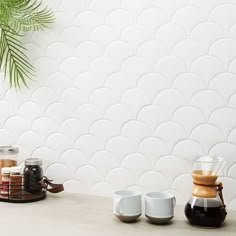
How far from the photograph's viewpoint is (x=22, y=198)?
5.48ft

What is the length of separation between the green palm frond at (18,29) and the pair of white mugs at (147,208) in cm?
71

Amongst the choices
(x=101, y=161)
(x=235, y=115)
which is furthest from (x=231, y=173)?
(x=101, y=161)

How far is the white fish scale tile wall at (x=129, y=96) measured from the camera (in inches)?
→ 62.2

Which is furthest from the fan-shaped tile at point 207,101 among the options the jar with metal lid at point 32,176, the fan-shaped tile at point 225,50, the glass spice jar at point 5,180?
the glass spice jar at point 5,180

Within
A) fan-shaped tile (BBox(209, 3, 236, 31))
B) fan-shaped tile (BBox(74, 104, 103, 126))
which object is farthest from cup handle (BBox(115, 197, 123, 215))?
fan-shaped tile (BBox(209, 3, 236, 31))

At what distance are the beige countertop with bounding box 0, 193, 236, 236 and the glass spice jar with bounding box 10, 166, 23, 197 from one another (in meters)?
0.05

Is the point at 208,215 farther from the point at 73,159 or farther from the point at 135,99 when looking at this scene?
the point at 73,159

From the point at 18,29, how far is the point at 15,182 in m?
0.61

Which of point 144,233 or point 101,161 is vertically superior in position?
point 101,161

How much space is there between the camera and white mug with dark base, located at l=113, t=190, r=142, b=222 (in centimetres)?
141

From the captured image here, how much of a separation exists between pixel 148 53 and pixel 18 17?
0.55 metres

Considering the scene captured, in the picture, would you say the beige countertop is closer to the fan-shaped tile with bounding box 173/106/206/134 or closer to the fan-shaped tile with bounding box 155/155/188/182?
the fan-shaped tile with bounding box 155/155/188/182

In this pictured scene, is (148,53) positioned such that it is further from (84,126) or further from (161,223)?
(161,223)

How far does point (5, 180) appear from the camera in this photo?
5.56 ft
